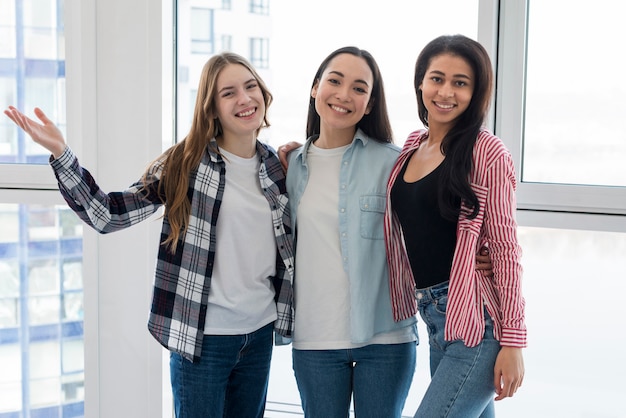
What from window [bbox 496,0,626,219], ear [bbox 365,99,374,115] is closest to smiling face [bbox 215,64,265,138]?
ear [bbox 365,99,374,115]

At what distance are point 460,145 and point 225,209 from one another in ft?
1.89

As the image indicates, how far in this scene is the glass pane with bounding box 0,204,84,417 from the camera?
222 cm

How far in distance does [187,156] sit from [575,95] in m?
1.11

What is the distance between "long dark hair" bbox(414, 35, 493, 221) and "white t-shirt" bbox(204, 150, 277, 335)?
46 cm

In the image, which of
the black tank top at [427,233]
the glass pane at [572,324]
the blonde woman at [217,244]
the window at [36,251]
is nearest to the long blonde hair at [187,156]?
the blonde woman at [217,244]

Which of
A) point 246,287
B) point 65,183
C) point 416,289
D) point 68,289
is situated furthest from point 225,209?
point 68,289

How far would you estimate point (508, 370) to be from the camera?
1349 mm

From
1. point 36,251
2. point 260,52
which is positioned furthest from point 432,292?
point 36,251

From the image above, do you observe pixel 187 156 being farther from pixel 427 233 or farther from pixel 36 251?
pixel 36 251

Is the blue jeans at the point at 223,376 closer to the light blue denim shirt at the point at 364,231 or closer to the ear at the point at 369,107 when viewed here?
the light blue denim shirt at the point at 364,231

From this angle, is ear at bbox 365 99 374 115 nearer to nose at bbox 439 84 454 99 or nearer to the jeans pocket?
nose at bbox 439 84 454 99

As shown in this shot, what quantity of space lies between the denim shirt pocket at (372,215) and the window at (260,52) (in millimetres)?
762

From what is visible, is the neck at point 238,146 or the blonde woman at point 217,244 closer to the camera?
the blonde woman at point 217,244

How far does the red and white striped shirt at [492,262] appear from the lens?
53.8 inches
